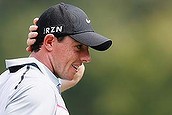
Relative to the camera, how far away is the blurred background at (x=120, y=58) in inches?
751

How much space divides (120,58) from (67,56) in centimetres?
1718

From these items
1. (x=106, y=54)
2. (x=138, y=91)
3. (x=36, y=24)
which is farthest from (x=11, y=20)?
(x=36, y=24)

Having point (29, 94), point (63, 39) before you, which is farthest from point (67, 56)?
point (29, 94)

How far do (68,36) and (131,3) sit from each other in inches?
788

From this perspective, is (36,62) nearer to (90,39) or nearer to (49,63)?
(49,63)

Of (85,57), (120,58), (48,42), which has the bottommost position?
(120,58)

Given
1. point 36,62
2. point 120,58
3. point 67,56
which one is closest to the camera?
point 36,62

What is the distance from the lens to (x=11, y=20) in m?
21.5

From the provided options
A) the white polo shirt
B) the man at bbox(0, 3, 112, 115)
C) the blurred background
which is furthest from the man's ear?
the blurred background

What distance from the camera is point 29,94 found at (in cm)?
295

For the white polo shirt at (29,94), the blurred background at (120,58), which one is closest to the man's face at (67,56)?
the white polo shirt at (29,94)

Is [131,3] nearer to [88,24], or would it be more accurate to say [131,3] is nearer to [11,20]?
[11,20]

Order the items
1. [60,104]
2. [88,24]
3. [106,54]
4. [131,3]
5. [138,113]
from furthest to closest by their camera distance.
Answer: [131,3], [106,54], [138,113], [88,24], [60,104]

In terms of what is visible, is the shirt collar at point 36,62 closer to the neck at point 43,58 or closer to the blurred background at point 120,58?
the neck at point 43,58
